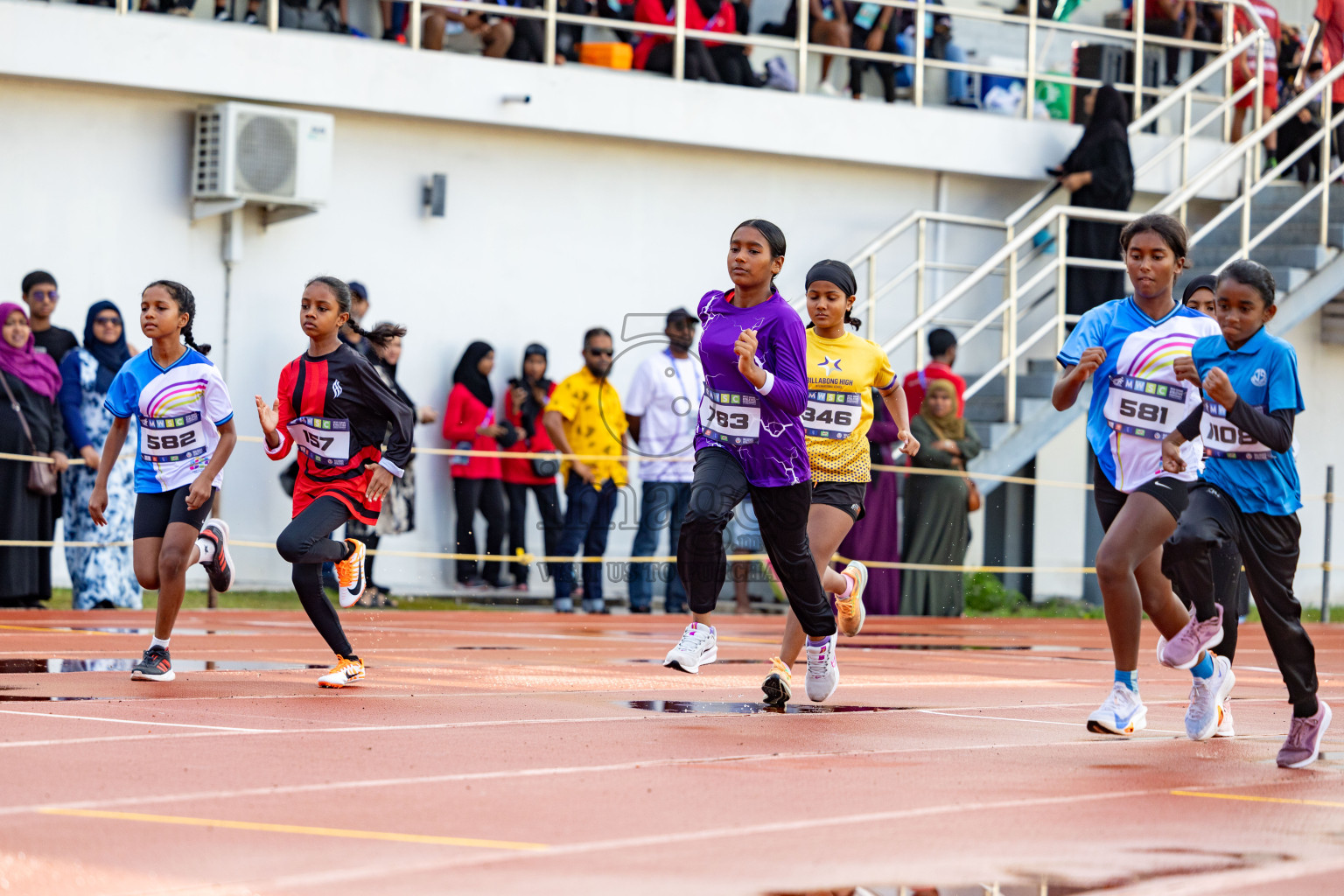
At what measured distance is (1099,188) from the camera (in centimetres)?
1852

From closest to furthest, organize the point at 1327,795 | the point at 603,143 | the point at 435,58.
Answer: the point at 1327,795 → the point at 435,58 → the point at 603,143

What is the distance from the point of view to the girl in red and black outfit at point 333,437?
28.4ft

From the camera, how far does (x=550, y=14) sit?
1714 cm

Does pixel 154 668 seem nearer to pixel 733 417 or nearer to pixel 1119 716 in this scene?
pixel 733 417

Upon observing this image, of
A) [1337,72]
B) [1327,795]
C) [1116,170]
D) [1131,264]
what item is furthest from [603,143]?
[1327,795]

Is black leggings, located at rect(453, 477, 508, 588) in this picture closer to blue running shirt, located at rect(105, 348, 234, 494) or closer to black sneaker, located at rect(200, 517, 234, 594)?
black sneaker, located at rect(200, 517, 234, 594)

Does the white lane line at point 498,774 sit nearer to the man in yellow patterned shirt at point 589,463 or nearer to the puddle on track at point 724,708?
the puddle on track at point 724,708

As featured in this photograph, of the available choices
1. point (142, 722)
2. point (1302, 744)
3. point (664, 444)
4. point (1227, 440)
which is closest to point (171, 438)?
point (142, 722)

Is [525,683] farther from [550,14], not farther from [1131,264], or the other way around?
[550,14]

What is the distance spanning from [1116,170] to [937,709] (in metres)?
11.2

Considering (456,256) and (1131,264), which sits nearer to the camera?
(1131,264)

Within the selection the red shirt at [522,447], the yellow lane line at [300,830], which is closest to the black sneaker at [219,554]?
the yellow lane line at [300,830]

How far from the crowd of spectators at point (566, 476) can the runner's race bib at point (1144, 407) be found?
7.76 meters

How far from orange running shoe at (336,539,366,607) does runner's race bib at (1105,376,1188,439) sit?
3454 millimetres
